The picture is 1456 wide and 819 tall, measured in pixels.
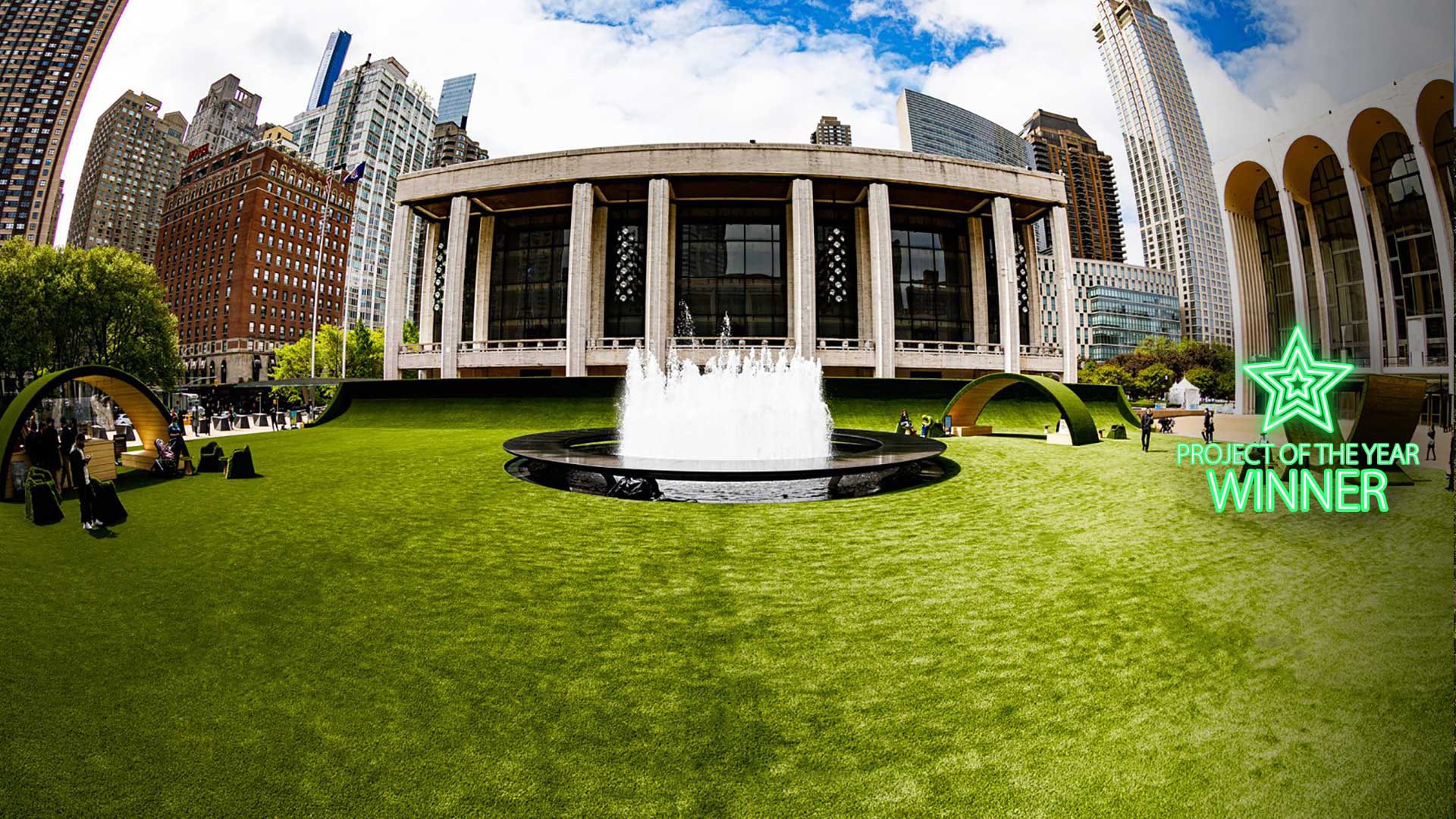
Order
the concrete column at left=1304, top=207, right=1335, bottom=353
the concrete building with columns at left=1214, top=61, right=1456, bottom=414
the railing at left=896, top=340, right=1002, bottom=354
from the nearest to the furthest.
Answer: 1. the concrete building with columns at left=1214, top=61, right=1456, bottom=414
2. the concrete column at left=1304, top=207, right=1335, bottom=353
3. the railing at left=896, top=340, right=1002, bottom=354

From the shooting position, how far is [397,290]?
3809 cm

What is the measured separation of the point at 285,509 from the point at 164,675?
5.68 metres

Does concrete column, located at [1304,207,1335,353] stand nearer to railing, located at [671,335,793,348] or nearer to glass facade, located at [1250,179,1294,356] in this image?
glass facade, located at [1250,179,1294,356]

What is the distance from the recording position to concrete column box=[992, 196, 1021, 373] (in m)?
35.4

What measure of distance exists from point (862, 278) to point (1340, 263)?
113 ft

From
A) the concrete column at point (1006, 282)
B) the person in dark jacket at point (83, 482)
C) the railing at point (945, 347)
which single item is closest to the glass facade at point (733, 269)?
the railing at point (945, 347)

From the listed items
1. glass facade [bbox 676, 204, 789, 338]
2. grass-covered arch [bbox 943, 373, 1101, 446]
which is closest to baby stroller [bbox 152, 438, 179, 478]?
grass-covered arch [bbox 943, 373, 1101, 446]

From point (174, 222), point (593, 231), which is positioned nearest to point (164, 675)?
point (593, 231)

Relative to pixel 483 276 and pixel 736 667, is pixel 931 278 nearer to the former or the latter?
pixel 483 276

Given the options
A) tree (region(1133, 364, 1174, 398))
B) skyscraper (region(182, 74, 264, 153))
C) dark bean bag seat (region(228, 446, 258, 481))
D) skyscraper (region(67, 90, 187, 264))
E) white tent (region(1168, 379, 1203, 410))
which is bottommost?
dark bean bag seat (region(228, 446, 258, 481))

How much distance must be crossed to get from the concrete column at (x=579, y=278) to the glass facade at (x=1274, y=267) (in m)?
33.3

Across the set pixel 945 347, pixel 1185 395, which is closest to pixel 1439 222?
pixel 945 347

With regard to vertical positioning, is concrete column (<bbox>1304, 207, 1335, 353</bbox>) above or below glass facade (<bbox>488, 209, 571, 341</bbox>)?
below

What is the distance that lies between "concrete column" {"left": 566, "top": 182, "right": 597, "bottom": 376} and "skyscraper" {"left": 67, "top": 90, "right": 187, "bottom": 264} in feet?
298
